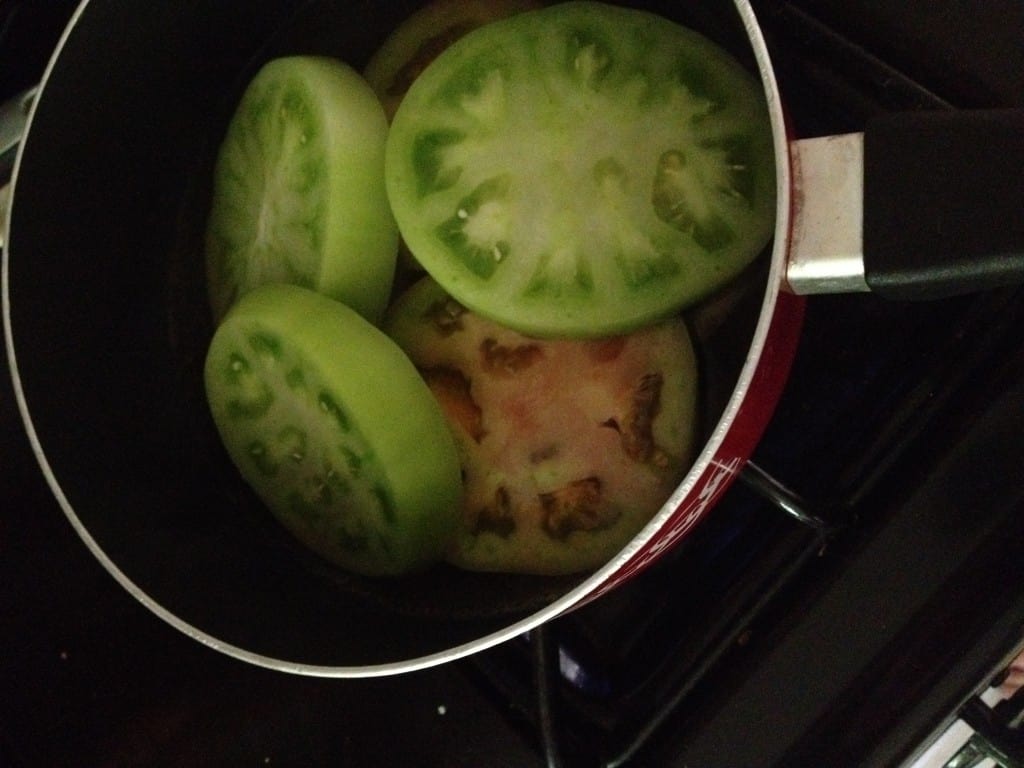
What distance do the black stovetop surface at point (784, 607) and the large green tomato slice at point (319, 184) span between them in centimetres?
21

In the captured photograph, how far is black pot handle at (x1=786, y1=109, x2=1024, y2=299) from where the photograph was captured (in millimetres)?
460

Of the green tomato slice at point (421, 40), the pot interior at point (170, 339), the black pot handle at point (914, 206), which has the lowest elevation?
the pot interior at point (170, 339)

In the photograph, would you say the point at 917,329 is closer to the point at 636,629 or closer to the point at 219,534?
the point at 636,629

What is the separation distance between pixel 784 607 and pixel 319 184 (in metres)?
0.40

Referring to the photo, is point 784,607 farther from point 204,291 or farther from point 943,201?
point 204,291

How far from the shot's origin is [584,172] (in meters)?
0.65

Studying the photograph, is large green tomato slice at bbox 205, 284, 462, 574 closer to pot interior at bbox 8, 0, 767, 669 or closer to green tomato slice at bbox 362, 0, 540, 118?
pot interior at bbox 8, 0, 767, 669

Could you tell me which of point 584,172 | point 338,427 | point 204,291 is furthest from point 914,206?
point 204,291

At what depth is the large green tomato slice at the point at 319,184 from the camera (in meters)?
0.71

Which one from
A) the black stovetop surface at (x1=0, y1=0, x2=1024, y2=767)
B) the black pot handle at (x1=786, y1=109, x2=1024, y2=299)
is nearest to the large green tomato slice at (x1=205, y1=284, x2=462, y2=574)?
the black stovetop surface at (x1=0, y1=0, x2=1024, y2=767)

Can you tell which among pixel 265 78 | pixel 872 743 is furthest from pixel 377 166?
pixel 872 743

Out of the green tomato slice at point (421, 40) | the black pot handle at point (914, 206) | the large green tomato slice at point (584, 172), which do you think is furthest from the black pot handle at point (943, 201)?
the green tomato slice at point (421, 40)

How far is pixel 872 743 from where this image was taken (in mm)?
Result: 630

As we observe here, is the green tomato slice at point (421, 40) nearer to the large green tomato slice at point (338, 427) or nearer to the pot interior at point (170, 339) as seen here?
the pot interior at point (170, 339)
